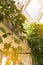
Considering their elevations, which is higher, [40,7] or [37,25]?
[40,7]

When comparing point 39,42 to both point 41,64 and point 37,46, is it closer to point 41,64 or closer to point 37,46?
point 37,46

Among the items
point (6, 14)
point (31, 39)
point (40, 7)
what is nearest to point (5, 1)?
point (6, 14)

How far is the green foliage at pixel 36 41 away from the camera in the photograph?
298 centimetres

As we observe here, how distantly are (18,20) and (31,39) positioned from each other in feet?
6.38

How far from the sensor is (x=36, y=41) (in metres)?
3.04

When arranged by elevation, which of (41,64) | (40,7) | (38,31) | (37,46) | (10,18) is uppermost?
(40,7)

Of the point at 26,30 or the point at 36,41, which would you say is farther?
the point at 36,41

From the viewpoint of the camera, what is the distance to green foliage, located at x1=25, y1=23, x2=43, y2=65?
2.98m

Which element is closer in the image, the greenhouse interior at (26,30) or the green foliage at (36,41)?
the greenhouse interior at (26,30)

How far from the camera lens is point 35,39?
3047 mm

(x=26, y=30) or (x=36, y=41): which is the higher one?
(x=36, y=41)

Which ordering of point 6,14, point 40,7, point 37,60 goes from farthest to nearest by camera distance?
point 40,7 < point 37,60 < point 6,14

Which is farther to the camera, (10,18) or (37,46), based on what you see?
(37,46)

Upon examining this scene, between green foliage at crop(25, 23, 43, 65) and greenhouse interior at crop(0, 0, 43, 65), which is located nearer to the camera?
greenhouse interior at crop(0, 0, 43, 65)
